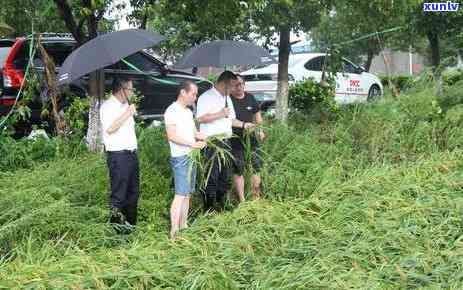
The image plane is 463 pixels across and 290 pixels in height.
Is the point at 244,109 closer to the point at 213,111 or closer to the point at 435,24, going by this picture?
the point at 213,111

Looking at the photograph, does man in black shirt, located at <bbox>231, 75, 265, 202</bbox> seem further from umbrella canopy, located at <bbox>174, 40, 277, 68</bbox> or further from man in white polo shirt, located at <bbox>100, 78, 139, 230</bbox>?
man in white polo shirt, located at <bbox>100, 78, 139, 230</bbox>

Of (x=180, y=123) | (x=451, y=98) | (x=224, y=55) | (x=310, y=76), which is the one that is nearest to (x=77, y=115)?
(x=224, y=55)

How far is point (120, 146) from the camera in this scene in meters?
5.28

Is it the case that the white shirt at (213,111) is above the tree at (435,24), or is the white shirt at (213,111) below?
below

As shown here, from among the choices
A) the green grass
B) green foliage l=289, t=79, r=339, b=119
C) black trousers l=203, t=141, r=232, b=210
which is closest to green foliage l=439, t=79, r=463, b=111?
the green grass

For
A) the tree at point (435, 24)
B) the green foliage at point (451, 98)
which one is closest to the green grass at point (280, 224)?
the green foliage at point (451, 98)

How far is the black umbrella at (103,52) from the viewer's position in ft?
17.3

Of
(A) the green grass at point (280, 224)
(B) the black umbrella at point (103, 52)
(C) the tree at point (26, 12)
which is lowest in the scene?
(A) the green grass at point (280, 224)

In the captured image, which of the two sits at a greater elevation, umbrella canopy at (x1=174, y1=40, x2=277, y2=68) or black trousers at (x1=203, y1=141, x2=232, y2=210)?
umbrella canopy at (x1=174, y1=40, x2=277, y2=68)

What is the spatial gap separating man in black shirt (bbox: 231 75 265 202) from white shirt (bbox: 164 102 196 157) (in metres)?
0.91

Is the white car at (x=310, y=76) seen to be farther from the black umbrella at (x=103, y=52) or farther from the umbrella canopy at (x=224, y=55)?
the black umbrella at (x=103, y=52)

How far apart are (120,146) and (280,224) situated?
1554mm

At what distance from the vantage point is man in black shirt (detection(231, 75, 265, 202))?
627 centimetres

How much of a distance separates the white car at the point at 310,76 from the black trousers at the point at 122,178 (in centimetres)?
727
